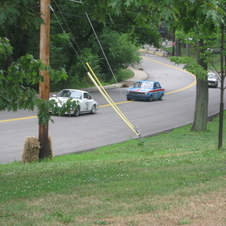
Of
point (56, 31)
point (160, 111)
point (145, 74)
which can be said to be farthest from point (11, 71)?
point (145, 74)

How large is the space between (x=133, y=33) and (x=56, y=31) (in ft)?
19.0

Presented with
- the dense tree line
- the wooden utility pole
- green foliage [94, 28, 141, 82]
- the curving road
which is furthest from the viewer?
green foliage [94, 28, 141, 82]

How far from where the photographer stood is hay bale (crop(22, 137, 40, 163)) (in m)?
15.3

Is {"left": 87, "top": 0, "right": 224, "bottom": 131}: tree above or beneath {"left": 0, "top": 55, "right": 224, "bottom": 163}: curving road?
above

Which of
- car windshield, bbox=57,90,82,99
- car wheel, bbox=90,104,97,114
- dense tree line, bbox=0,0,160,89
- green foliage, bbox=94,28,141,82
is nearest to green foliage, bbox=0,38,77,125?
dense tree line, bbox=0,0,160,89

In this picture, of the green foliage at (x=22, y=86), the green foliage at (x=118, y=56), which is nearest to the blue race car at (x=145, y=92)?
the green foliage at (x=118, y=56)

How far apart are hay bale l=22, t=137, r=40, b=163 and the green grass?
334 cm

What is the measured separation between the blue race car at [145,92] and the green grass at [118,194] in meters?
24.4

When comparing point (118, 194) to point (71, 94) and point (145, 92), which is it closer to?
point (71, 94)

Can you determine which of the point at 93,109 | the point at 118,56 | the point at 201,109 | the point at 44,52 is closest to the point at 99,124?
the point at 93,109

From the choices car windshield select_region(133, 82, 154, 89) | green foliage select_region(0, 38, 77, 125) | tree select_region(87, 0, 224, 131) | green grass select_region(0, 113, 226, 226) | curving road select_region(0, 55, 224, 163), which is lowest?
curving road select_region(0, 55, 224, 163)

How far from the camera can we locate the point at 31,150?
15.4 m

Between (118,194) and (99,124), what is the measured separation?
1794 cm

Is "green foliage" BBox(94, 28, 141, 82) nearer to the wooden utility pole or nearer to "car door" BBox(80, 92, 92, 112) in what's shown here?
"car door" BBox(80, 92, 92, 112)
